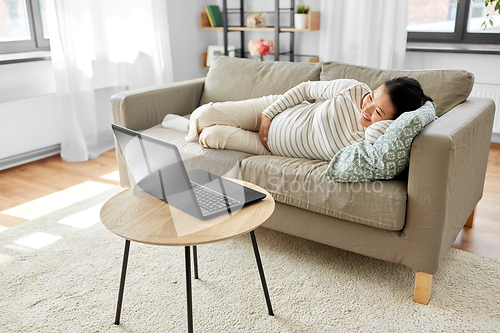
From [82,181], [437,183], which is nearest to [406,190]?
[437,183]

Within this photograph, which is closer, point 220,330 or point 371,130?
point 220,330

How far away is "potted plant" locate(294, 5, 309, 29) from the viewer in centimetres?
360

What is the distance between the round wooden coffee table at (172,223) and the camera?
114cm

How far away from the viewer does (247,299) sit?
159 centimetres

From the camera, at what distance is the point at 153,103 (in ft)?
8.00

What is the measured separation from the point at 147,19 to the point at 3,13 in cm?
104

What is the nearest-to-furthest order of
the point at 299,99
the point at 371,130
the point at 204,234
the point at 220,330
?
the point at 204,234
the point at 220,330
the point at 371,130
the point at 299,99

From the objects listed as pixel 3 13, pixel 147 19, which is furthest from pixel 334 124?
pixel 3 13

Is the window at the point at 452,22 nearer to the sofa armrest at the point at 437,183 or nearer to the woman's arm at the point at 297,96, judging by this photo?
the woman's arm at the point at 297,96

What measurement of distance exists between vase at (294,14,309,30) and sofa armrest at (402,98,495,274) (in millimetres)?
2172

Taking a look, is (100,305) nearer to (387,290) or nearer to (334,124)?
(387,290)

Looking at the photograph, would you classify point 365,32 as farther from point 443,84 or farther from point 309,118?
point 309,118

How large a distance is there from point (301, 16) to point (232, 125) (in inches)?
73.6

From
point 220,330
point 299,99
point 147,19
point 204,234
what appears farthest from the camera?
point 147,19
